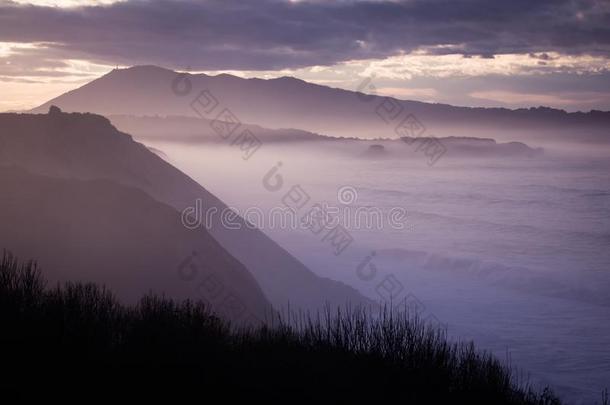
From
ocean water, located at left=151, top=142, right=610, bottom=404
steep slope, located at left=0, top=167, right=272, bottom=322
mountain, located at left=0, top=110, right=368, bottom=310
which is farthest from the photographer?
ocean water, located at left=151, top=142, right=610, bottom=404

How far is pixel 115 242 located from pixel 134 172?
29.3ft

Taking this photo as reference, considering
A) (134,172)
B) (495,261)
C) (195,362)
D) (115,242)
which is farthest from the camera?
(495,261)

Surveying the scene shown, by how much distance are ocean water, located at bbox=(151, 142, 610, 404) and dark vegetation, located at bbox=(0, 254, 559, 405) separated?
26.4 feet

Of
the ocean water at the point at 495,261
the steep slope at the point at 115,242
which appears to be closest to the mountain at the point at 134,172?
the steep slope at the point at 115,242

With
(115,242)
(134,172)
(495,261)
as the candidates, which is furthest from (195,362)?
(495,261)

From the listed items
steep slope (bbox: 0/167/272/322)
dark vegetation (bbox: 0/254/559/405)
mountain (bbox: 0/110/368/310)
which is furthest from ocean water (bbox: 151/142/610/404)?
steep slope (bbox: 0/167/272/322)

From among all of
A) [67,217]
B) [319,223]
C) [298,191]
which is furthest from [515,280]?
[298,191]

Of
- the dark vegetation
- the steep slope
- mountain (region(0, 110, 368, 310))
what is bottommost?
the dark vegetation

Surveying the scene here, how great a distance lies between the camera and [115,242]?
2652 centimetres

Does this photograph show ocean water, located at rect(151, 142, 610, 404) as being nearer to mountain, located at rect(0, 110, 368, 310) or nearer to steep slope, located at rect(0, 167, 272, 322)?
mountain, located at rect(0, 110, 368, 310)

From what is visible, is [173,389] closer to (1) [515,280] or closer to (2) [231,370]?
(2) [231,370]

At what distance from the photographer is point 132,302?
76.6 ft

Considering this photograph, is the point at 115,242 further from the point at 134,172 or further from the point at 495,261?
the point at 495,261

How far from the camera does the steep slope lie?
81.1 feet
